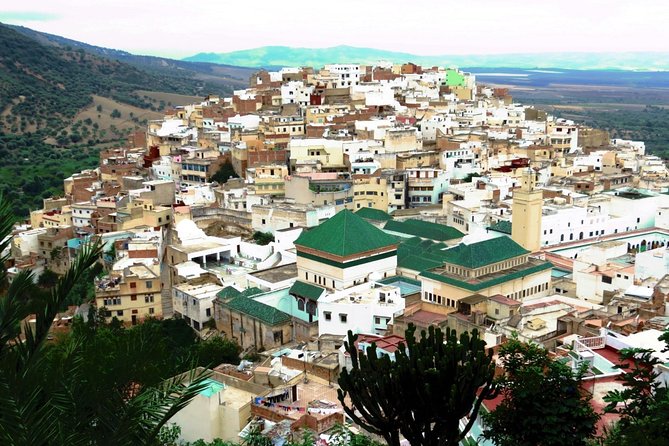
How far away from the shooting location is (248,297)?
24.5 m

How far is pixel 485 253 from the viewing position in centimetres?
2302

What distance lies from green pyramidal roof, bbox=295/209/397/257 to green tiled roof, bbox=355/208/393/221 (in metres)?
6.69

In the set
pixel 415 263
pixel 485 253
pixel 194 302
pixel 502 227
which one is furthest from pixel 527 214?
pixel 194 302

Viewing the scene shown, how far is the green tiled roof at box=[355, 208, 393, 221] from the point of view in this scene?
3266 centimetres

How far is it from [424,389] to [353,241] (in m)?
15.3

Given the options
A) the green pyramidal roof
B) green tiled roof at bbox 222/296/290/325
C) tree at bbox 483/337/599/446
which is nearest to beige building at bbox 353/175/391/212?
the green pyramidal roof

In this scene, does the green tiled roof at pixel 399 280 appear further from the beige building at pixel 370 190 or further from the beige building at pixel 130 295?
the beige building at pixel 370 190

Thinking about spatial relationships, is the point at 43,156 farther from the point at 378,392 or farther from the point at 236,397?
the point at 378,392

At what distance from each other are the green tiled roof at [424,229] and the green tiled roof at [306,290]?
6674 millimetres

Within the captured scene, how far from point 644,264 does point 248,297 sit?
12903mm

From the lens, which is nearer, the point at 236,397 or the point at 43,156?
the point at 236,397

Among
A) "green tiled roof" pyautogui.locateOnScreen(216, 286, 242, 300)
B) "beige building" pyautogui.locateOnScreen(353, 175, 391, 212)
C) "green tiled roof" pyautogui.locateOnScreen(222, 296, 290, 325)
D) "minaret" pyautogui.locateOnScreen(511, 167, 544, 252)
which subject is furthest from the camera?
"beige building" pyautogui.locateOnScreen(353, 175, 391, 212)

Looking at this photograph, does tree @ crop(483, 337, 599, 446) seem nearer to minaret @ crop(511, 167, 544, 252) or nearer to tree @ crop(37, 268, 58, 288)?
minaret @ crop(511, 167, 544, 252)

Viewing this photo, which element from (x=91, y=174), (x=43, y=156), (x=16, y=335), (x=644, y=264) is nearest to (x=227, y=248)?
(x=644, y=264)
